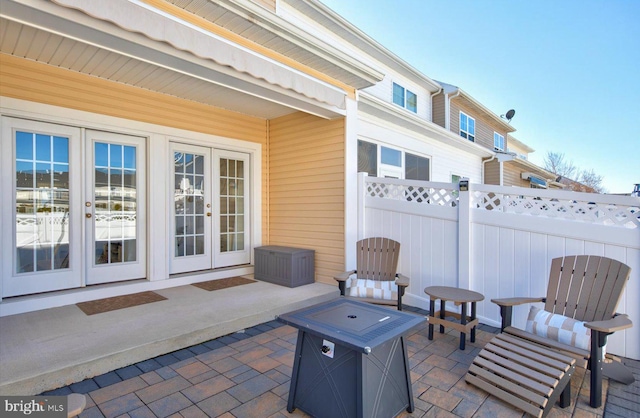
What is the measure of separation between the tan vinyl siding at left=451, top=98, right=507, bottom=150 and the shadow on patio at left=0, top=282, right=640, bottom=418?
372 inches

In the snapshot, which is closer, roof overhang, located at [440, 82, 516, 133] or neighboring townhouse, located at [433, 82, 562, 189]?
roof overhang, located at [440, 82, 516, 133]

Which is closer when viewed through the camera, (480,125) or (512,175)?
(480,125)

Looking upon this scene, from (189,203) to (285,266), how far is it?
178 cm

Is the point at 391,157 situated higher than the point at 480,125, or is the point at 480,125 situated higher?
the point at 480,125

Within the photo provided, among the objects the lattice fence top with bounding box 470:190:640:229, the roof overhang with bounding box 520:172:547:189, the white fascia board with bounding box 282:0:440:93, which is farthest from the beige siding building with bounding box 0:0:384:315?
the roof overhang with bounding box 520:172:547:189

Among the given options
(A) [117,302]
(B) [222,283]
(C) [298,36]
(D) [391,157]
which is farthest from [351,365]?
(D) [391,157]

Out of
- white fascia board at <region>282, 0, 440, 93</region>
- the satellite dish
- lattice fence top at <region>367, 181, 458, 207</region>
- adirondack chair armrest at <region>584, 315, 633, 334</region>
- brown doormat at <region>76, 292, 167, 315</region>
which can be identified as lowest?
brown doormat at <region>76, 292, 167, 315</region>

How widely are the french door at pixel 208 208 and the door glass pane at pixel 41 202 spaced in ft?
4.16

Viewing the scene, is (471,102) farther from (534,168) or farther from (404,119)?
(534,168)

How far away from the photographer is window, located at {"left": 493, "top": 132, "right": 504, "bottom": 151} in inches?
574

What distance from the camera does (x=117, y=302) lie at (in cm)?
381

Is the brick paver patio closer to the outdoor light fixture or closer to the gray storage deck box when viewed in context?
the gray storage deck box

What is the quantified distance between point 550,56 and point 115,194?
18162mm

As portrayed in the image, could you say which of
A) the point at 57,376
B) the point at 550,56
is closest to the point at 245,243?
the point at 57,376
